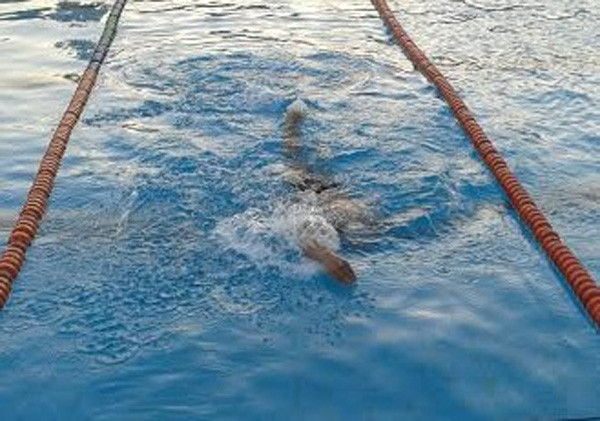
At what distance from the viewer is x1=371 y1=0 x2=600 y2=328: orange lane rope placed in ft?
15.1

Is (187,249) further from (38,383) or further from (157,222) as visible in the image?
(38,383)

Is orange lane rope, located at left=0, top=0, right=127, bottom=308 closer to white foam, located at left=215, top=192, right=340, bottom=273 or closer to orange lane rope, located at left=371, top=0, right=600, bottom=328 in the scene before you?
white foam, located at left=215, top=192, right=340, bottom=273

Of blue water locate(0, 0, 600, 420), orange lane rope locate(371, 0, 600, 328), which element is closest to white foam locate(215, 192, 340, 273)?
blue water locate(0, 0, 600, 420)

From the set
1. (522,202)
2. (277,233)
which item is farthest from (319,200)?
(522,202)

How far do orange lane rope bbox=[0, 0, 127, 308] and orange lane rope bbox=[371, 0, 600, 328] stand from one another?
10.8 feet

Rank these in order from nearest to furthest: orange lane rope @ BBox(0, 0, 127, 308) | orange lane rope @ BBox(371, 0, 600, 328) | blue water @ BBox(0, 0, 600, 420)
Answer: blue water @ BBox(0, 0, 600, 420) → orange lane rope @ BBox(371, 0, 600, 328) → orange lane rope @ BBox(0, 0, 127, 308)

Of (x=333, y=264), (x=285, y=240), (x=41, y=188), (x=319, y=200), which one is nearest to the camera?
(x=333, y=264)

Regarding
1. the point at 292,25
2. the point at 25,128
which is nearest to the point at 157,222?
the point at 25,128

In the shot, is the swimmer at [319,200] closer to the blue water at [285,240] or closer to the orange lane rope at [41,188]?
the blue water at [285,240]

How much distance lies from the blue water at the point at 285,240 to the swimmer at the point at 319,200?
0.10m

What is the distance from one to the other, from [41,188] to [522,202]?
11.3ft

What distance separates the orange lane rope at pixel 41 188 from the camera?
4.86 m

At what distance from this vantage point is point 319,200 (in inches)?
216

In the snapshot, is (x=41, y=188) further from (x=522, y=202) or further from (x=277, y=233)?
(x=522, y=202)
